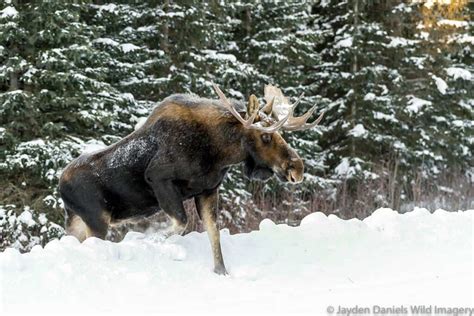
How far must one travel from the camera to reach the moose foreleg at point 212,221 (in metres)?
5.85

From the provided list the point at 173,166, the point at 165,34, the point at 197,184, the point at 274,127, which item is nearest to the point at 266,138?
the point at 274,127

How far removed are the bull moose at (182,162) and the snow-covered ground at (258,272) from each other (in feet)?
1.24

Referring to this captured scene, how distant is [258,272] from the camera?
5820 millimetres

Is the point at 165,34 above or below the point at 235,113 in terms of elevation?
below

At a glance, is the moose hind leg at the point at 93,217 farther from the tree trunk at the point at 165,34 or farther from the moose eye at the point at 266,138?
the tree trunk at the point at 165,34

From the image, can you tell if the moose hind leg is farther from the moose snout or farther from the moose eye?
the moose snout

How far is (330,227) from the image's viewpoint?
23.5ft

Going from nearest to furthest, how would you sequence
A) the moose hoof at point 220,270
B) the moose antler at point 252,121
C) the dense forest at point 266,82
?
the moose hoof at point 220,270 < the moose antler at point 252,121 < the dense forest at point 266,82

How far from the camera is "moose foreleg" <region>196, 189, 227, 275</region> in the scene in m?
5.85

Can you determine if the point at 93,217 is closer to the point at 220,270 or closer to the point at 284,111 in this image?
the point at 220,270

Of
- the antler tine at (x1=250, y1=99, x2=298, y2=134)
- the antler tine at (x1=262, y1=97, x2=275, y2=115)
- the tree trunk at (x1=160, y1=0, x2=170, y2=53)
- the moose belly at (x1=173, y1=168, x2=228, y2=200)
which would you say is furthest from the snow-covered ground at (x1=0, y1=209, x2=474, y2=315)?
the tree trunk at (x1=160, y1=0, x2=170, y2=53)

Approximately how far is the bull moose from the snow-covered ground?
0.38 metres

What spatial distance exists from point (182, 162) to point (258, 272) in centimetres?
116

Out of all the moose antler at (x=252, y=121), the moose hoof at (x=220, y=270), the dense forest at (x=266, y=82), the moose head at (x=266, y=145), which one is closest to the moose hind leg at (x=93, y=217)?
the moose hoof at (x=220, y=270)
